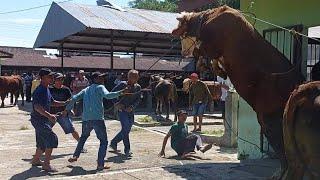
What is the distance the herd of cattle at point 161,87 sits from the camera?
1828 centimetres

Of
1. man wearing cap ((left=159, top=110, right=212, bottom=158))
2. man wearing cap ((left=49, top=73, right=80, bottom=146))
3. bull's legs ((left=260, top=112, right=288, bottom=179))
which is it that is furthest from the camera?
man wearing cap ((left=49, top=73, right=80, bottom=146))

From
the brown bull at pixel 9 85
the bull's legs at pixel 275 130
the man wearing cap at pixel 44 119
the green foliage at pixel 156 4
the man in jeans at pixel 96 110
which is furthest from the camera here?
the green foliage at pixel 156 4

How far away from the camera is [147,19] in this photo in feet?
79.7

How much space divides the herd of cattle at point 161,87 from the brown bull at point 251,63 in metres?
6.12

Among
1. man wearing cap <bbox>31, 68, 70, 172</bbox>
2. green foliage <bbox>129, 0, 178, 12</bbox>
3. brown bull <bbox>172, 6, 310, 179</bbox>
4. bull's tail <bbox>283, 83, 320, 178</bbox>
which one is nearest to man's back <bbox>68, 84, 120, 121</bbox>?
man wearing cap <bbox>31, 68, 70, 172</bbox>

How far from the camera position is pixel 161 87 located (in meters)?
18.2

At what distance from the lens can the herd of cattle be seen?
720 inches

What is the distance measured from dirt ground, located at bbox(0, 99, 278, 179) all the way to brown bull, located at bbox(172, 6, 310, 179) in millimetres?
1827

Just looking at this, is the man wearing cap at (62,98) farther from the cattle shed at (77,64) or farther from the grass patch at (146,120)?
the cattle shed at (77,64)

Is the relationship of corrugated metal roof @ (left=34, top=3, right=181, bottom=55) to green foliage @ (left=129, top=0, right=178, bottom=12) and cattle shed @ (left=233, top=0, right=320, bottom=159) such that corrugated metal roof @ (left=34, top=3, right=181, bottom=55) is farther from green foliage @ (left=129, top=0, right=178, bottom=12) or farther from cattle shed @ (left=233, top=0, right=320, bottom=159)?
green foliage @ (left=129, top=0, right=178, bottom=12)

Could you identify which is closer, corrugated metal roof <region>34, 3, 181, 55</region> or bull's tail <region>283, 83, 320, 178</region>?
bull's tail <region>283, 83, 320, 178</region>

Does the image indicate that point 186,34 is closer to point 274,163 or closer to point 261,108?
point 261,108

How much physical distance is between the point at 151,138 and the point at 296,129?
8.92 m

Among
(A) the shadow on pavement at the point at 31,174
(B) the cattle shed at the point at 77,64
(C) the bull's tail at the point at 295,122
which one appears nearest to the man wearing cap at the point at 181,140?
(A) the shadow on pavement at the point at 31,174
